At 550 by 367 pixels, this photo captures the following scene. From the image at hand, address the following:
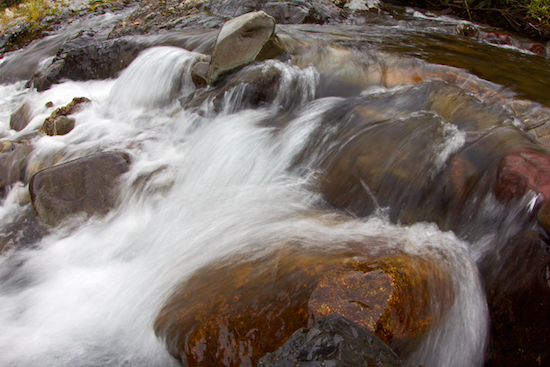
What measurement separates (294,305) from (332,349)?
0.61 meters

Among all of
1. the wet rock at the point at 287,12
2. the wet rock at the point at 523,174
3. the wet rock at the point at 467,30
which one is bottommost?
the wet rock at the point at 523,174

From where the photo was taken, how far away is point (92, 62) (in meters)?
7.62

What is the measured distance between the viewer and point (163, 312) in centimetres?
Result: 299

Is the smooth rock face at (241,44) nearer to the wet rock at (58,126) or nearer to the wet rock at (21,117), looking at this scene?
the wet rock at (58,126)

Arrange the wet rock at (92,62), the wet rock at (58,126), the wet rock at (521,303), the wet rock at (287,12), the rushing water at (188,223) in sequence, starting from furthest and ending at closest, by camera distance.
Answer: the wet rock at (287,12) < the wet rock at (92,62) < the wet rock at (58,126) < the rushing water at (188,223) < the wet rock at (521,303)

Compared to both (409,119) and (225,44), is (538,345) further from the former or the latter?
(225,44)

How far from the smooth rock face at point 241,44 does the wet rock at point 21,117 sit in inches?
143

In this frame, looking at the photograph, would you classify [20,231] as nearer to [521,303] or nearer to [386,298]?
[386,298]

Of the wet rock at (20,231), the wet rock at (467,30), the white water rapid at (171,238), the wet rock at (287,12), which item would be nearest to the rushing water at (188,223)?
the white water rapid at (171,238)

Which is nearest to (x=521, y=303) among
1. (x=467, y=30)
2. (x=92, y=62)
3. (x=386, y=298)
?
(x=386, y=298)

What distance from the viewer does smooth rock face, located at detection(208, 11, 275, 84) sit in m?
5.38

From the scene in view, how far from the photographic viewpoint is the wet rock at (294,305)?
2459 mm

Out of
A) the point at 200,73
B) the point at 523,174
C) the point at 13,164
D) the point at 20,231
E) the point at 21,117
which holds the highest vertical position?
the point at 200,73

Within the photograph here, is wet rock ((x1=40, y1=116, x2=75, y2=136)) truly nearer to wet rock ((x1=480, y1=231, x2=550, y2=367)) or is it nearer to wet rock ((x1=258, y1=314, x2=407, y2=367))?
wet rock ((x1=258, y1=314, x2=407, y2=367))
